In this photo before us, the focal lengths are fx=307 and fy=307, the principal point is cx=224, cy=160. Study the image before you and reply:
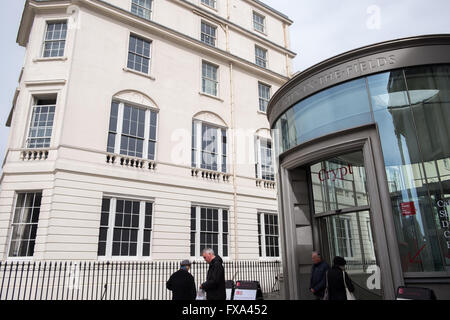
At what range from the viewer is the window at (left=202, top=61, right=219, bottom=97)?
18.5 m

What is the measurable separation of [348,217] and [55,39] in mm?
15042

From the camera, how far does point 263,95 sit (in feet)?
69.7

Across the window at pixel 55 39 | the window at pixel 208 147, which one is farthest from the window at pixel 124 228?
the window at pixel 55 39

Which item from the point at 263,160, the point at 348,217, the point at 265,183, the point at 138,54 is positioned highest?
the point at 138,54

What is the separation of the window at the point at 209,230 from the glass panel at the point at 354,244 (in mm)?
8033

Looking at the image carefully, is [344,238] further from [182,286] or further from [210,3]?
[210,3]

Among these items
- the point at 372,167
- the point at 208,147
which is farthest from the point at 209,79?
the point at 372,167

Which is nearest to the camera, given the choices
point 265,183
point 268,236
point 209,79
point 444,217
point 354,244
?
point 444,217

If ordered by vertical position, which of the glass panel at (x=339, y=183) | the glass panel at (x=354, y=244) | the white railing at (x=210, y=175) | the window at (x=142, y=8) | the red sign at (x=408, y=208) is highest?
the window at (x=142, y=8)

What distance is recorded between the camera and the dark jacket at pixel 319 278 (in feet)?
22.0

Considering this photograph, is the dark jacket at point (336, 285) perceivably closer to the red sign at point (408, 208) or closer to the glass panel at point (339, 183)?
the red sign at point (408, 208)

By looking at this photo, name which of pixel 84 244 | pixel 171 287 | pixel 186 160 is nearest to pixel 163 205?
pixel 186 160

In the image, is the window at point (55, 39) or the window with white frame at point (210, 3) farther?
the window with white frame at point (210, 3)
